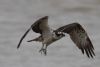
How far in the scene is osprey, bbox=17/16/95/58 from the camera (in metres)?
9.63

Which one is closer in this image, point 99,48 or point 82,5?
point 99,48

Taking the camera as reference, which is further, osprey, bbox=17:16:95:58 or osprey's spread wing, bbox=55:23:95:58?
osprey's spread wing, bbox=55:23:95:58

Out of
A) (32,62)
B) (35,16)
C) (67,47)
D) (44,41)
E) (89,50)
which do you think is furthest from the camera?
(35,16)

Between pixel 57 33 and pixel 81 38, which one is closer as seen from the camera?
pixel 57 33

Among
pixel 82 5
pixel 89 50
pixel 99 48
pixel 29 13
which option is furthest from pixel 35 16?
pixel 89 50

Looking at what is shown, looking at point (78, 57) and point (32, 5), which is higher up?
point (32, 5)

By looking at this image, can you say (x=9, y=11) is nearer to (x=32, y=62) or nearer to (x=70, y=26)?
(x=32, y=62)

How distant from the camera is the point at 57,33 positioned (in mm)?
9750

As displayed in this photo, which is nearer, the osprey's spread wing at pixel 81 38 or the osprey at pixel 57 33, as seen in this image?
the osprey at pixel 57 33

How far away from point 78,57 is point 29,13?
10.7ft

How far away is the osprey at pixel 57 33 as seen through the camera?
9.63 meters

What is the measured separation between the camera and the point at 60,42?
13180 mm

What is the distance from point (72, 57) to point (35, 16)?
2.88 metres

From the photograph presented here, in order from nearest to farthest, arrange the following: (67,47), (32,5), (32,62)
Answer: (32,62)
(67,47)
(32,5)
